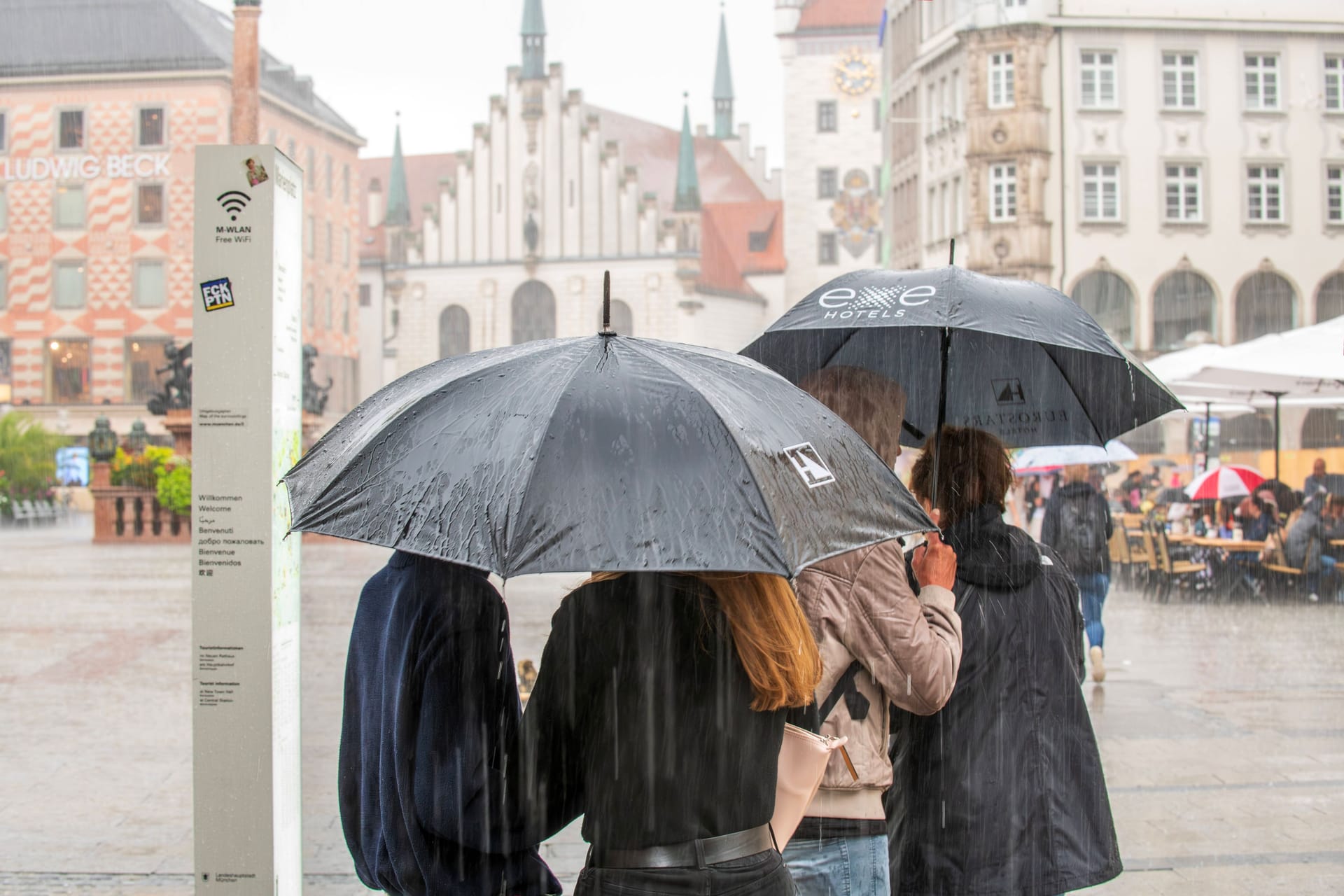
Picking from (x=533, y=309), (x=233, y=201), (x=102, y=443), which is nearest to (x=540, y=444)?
(x=233, y=201)

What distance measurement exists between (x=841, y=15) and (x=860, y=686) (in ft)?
236

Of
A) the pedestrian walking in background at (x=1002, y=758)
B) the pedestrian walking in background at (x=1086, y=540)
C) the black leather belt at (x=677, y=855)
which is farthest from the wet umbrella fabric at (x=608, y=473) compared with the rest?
the pedestrian walking in background at (x=1086, y=540)

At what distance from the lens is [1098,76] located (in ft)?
135

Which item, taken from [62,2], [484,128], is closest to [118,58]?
[62,2]

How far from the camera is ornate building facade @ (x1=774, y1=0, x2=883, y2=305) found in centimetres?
7038

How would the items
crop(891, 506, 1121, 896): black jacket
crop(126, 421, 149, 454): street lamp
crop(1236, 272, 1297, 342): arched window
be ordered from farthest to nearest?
crop(1236, 272, 1297, 342): arched window → crop(126, 421, 149, 454): street lamp → crop(891, 506, 1121, 896): black jacket

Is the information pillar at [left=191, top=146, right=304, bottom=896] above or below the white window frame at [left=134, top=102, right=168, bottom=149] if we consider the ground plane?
below

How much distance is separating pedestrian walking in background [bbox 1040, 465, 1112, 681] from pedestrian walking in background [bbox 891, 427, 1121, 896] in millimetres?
6522

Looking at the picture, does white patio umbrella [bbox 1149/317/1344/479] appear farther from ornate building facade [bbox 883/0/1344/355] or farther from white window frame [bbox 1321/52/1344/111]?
white window frame [bbox 1321/52/1344/111]

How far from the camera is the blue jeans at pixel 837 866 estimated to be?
2.89 metres

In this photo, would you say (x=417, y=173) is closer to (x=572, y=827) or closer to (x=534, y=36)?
(x=534, y=36)

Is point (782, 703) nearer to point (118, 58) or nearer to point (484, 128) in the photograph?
point (118, 58)

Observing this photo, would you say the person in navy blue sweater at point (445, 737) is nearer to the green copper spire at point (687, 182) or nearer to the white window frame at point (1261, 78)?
the white window frame at point (1261, 78)

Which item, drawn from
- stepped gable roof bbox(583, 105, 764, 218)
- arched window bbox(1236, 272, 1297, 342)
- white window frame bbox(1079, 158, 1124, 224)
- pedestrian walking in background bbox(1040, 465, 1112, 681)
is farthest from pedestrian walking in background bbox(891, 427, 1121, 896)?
stepped gable roof bbox(583, 105, 764, 218)
